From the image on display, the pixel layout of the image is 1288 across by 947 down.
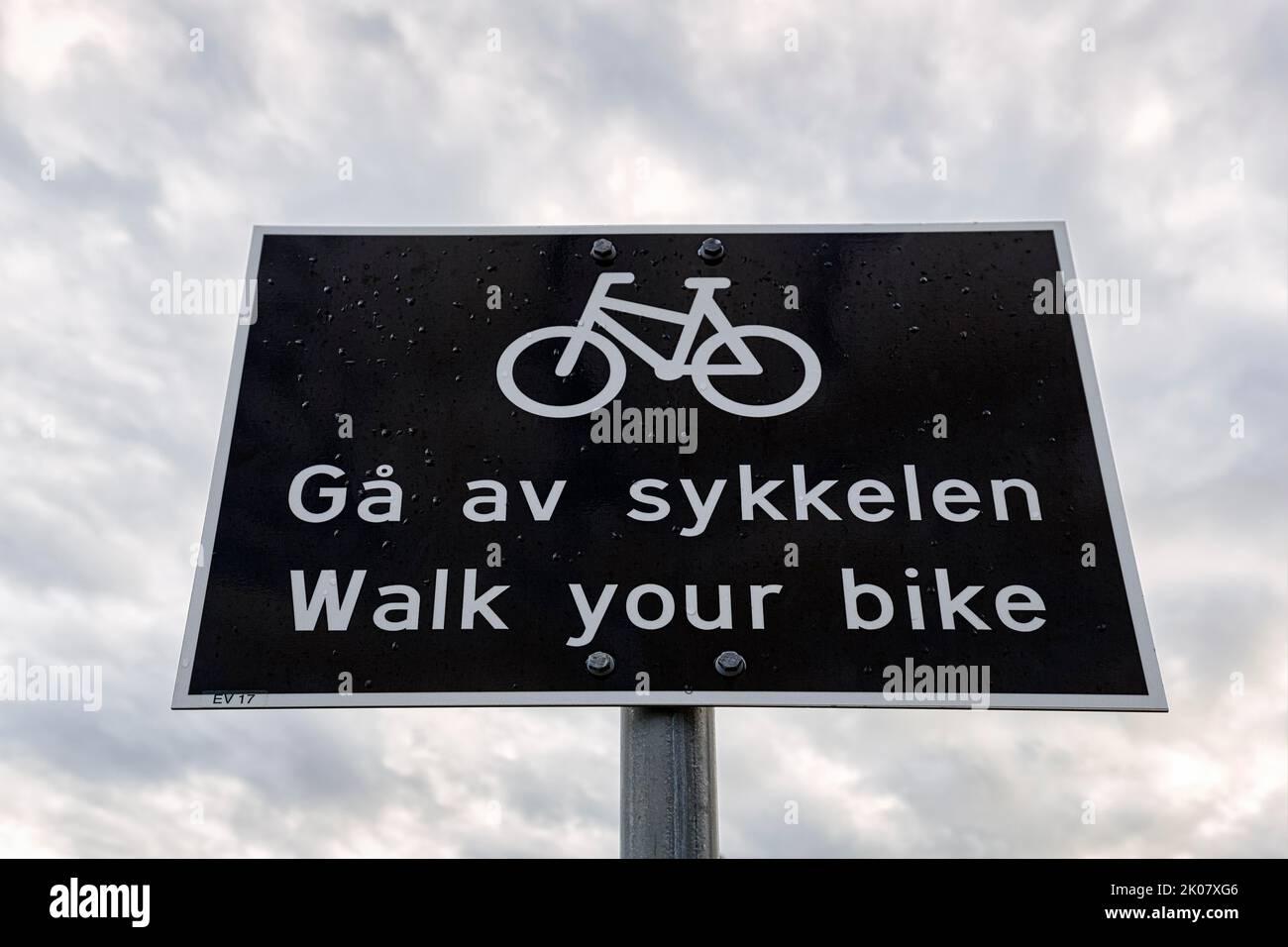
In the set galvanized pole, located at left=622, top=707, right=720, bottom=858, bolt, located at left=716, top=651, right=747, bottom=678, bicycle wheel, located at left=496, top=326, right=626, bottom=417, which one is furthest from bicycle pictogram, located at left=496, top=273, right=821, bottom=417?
galvanized pole, located at left=622, top=707, right=720, bottom=858

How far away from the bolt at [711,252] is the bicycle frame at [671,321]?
0.19 feet

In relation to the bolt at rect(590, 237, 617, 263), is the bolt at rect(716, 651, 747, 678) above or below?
below

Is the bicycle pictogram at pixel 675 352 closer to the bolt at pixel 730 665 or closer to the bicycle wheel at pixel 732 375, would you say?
the bicycle wheel at pixel 732 375

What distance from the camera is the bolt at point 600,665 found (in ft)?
8.82

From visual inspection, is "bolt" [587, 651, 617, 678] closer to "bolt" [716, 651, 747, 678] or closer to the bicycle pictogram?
"bolt" [716, 651, 747, 678]

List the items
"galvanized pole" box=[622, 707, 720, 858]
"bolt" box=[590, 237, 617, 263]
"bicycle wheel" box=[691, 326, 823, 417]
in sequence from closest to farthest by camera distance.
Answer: "galvanized pole" box=[622, 707, 720, 858] → "bicycle wheel" box=[691, 326, 823, 417] → "bolt" box=[590, 237, 617, 263]

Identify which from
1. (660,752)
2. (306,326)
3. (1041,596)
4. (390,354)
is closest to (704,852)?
(660,752)

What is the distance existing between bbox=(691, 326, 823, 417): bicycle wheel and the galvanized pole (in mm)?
811

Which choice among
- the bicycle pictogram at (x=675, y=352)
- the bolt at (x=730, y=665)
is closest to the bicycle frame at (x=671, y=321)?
the bicycle pictogram at (x=675, y=352)

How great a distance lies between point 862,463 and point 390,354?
128 centimetres

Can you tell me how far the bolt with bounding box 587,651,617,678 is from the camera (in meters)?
2.69
